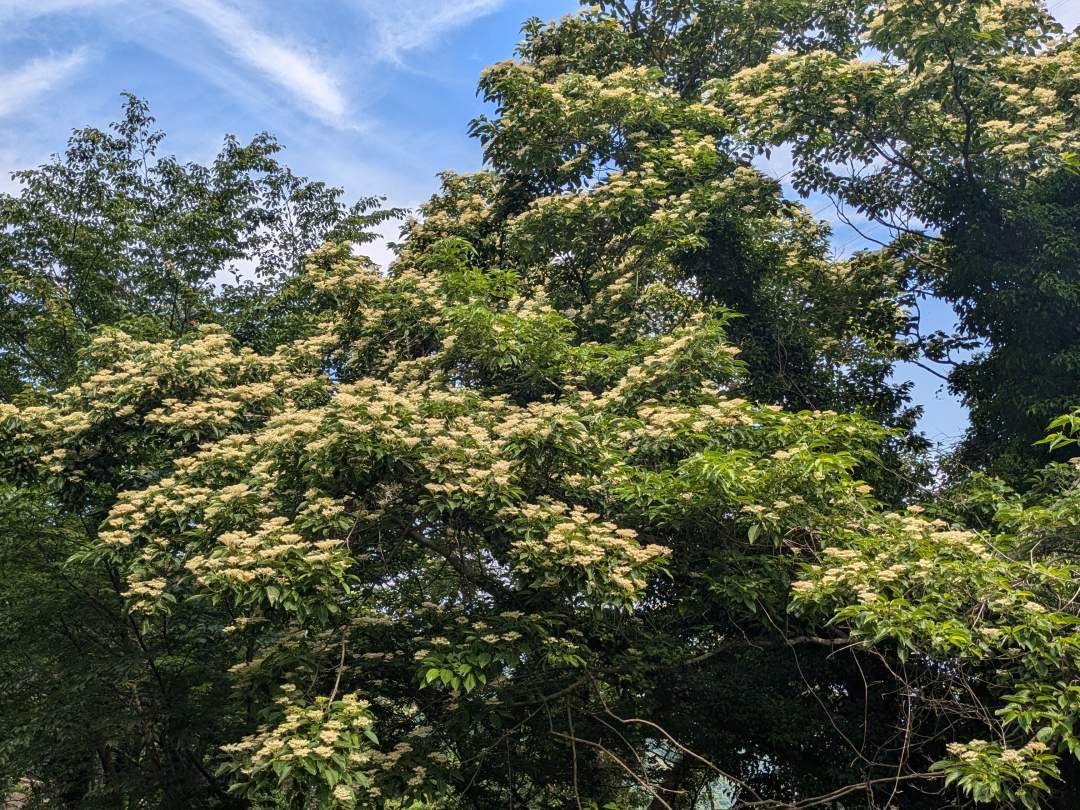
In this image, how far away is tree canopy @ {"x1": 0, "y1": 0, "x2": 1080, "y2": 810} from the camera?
16.0 ft

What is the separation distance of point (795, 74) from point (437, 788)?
6.48 metres

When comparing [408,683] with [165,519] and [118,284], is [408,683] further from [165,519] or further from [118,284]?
[118,284]

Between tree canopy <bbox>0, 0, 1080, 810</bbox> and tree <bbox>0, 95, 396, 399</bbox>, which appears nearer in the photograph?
tree canopy <bbox>0, 0, 1080, 810</bbox>

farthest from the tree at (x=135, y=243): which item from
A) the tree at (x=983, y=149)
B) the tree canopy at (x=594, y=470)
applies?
the tree at (x=983, y=149)

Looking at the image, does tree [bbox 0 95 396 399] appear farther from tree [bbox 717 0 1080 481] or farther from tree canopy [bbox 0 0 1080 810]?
tree [bbox 717 0 1080 481]

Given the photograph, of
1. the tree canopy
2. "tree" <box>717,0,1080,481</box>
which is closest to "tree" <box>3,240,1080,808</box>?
the tree canopy

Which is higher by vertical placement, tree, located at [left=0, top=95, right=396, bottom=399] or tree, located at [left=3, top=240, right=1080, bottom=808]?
tree, located at [left=0, top=95, right=396, bottom=399]

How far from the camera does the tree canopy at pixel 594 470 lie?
4.89 metres

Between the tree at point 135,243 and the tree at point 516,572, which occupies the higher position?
the tree at point 135,243

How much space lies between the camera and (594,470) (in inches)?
210

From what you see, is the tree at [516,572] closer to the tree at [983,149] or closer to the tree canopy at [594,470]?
the tree canopy at [594,470]

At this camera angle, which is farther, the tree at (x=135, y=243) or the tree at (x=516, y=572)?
the tree at (x=135, y=243)

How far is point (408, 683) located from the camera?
5926 millimetres

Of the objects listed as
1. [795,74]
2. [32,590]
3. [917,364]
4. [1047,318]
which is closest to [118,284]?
[32,590]
